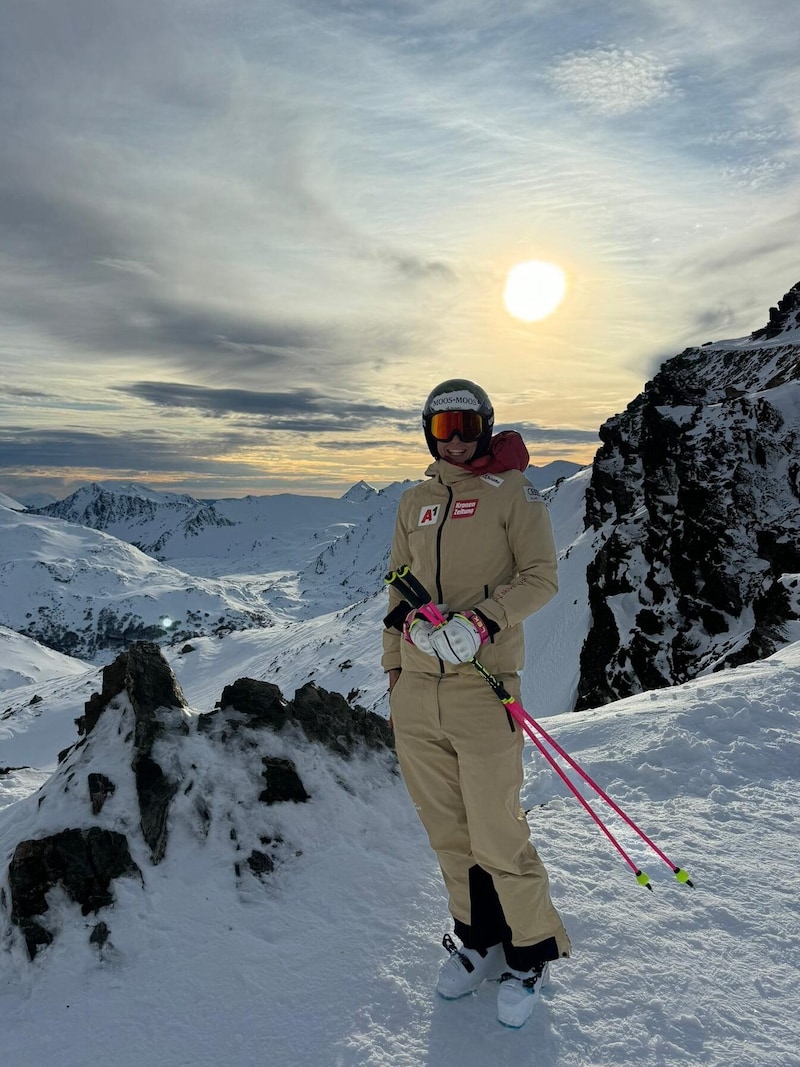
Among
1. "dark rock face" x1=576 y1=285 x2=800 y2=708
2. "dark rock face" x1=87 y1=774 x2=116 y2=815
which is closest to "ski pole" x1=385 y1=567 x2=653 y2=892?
"dark rock face" x1=87 y1=774 x2=116 y2=815

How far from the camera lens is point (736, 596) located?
30.1 meters

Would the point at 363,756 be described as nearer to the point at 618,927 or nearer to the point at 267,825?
the point at 267,825

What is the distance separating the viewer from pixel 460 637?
3654 millimetres

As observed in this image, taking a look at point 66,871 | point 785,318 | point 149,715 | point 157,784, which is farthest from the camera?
point 785,318

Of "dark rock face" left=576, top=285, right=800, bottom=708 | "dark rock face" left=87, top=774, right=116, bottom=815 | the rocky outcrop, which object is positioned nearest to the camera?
the rocky outcrop

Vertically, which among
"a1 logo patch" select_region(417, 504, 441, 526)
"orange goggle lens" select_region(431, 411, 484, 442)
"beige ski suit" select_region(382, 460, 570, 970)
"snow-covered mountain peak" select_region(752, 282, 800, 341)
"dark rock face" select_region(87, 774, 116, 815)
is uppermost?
"snow-covered mountain peak" select_region(752, 282, 800, 341)

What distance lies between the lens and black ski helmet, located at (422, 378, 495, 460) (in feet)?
13.6

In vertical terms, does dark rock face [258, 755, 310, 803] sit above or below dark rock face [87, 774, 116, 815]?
below

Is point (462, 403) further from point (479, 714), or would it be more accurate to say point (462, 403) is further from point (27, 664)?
point (27, 664)

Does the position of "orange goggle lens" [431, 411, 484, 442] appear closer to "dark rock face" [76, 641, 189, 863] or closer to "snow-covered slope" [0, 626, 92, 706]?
"dark rock face" [76, 641, 189, 863]

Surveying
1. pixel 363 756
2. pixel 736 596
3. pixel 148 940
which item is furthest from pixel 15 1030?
pixel 736 596

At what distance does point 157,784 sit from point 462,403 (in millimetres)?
4470

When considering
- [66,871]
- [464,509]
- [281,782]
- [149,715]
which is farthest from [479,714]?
[149,715]

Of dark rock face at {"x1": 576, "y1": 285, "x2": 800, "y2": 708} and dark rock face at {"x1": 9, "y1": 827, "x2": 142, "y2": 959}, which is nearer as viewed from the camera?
dark rock face at {"x1": 9, "y1": 827, "x2": 142, "y2": 959}
